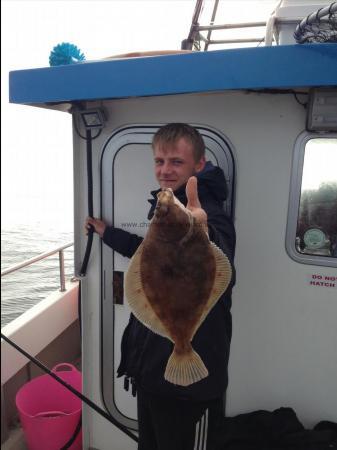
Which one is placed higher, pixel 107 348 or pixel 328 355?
pixel 328 355

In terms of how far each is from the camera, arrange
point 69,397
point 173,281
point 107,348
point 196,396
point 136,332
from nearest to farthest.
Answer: point 173,281, point 196,396, point 136,332, point 107,348, point 69,397

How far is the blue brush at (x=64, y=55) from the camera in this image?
2.23m

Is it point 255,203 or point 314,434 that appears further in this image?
point 255,203

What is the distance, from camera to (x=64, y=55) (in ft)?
7.32

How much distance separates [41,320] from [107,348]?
1.34m

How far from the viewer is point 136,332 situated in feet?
6.38

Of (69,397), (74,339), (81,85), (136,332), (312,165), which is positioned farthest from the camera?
(74,339)

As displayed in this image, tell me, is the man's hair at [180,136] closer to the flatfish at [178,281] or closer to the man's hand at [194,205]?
the man's hand at [194,205]

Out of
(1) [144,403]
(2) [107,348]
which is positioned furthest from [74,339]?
(1) [144,403]

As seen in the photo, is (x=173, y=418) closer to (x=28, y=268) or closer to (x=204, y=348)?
(x=204, y=348)

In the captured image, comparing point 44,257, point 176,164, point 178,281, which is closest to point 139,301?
point 178,281

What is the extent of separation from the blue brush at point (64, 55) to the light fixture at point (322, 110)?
1444 millimetres

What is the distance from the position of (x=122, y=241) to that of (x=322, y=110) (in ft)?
4.84

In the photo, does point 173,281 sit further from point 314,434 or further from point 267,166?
point 314,434
